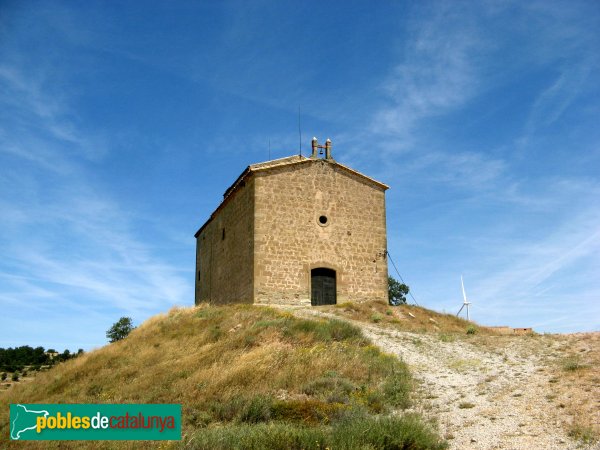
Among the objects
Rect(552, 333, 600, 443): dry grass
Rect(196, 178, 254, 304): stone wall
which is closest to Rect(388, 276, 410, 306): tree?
Rect(196, 178, 254, 304): stone wall

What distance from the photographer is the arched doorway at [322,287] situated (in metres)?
23.1

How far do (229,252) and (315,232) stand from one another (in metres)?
4.66

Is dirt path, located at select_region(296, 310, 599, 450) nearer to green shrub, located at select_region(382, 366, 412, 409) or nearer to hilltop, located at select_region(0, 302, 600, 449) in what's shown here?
hilltop, located at select_region(0, 302, 600, 449)

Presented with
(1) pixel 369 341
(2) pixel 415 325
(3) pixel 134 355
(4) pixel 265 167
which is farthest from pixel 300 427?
(4) pixel 265 167

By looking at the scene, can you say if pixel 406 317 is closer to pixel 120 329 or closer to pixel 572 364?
pixel 572 364

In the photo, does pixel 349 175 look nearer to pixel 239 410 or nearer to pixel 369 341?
pixel 369 341

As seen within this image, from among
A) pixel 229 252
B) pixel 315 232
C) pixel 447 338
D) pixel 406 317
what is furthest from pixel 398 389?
pixel 229 252

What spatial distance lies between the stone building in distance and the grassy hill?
297 centimetres

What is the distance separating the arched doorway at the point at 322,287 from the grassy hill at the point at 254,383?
381 cm

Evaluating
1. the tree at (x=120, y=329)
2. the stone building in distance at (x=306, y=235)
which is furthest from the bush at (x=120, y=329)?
the stone building in distance at (x=306, y=235)

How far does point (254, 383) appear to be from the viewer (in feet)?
40.8

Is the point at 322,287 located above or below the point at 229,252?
below

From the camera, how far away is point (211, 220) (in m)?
29.8

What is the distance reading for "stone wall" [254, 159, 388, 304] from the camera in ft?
73.8
